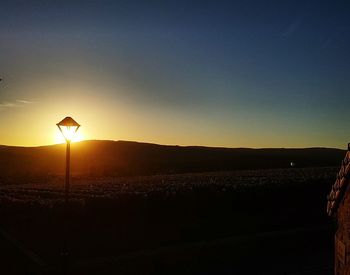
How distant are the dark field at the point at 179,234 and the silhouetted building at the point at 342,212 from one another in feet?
21.9

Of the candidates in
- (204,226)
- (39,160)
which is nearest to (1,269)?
(204,226)

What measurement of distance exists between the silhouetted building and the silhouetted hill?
87.2m

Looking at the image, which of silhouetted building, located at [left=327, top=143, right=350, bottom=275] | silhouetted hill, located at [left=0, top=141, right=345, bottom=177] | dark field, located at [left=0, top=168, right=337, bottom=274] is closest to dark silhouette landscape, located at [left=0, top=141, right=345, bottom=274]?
dark field, located at [left=0, top=168, right=337, bottom=274]

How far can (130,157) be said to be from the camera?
12850 cm

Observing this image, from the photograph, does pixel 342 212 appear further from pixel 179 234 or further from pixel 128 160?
pixel 128 160

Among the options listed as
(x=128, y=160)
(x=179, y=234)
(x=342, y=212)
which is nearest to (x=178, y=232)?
(x=179, y=234)

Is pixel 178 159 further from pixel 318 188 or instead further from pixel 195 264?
pixel 195 264

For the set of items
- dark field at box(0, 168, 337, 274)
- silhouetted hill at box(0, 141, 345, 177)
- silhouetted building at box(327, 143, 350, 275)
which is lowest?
dark field at box(0, 168, 337, 274)

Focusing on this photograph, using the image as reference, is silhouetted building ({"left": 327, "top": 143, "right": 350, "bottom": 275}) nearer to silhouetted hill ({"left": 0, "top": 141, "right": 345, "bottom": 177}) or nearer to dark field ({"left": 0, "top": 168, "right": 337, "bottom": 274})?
dark field ({"left": 0, "top": 168, "right": 337, "bottom": 274})

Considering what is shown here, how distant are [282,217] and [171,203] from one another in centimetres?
595

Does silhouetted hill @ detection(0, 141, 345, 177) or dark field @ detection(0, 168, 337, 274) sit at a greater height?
silhouetted hill @ detection(0, 141, 345, 177)

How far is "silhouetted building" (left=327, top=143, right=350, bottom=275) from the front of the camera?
5.96 meters

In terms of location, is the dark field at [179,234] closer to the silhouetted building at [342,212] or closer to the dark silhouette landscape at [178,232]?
the dark silhouette landscape at [178,232]

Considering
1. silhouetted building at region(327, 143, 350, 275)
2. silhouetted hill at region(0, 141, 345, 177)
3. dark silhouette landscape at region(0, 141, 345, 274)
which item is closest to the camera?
silhouetted building at region(327, 143, 350, 275)
